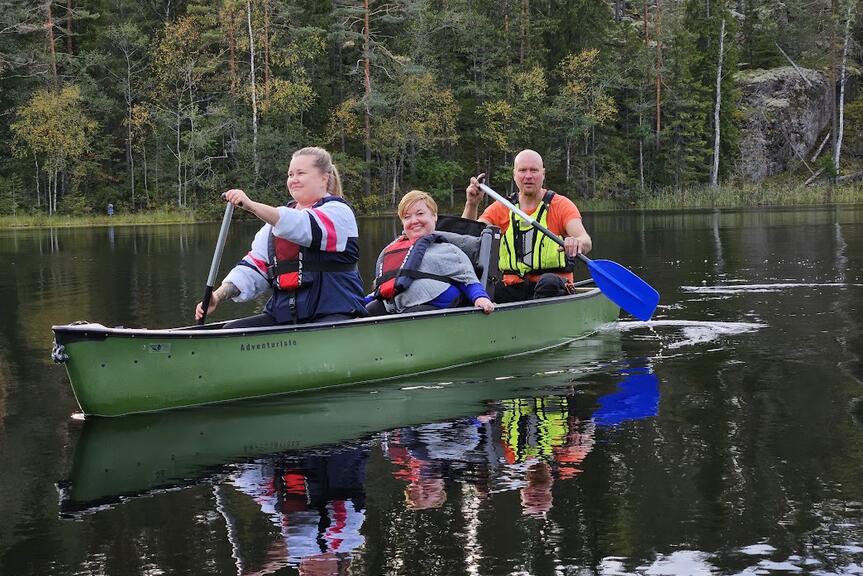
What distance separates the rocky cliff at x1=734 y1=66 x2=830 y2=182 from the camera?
1941 inches

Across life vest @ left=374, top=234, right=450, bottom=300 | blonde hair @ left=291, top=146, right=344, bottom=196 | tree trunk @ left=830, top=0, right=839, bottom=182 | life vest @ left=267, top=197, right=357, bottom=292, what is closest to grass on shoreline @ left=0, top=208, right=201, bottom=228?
tree trunk @ left=830, top=0, right=839, bottom=182

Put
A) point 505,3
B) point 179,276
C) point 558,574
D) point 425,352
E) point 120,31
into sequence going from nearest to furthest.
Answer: point 558,574 → point 425,352 → point 179,276 → point 120,31 → point 505,3

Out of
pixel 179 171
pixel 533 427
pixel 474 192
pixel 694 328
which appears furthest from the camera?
pixel 179 171

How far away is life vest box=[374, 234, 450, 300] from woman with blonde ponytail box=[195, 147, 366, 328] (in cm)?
61

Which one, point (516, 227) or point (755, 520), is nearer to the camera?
point (755, 520)

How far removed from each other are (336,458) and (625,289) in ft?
15.3

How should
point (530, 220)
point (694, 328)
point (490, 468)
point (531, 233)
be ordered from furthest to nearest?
point (694, 328)
point (531, 233)
point (530, 220)
point (490, 468)

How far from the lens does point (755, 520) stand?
4469mm

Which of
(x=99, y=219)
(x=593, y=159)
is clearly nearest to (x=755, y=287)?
(x=99, y=219)

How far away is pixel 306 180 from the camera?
696cm

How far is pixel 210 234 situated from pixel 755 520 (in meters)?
26.5

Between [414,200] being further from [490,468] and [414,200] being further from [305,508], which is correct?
[305,508]

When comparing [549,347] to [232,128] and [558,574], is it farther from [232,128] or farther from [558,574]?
[232,128]

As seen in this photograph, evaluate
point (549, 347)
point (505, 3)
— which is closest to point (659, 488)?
point (549, 347)
